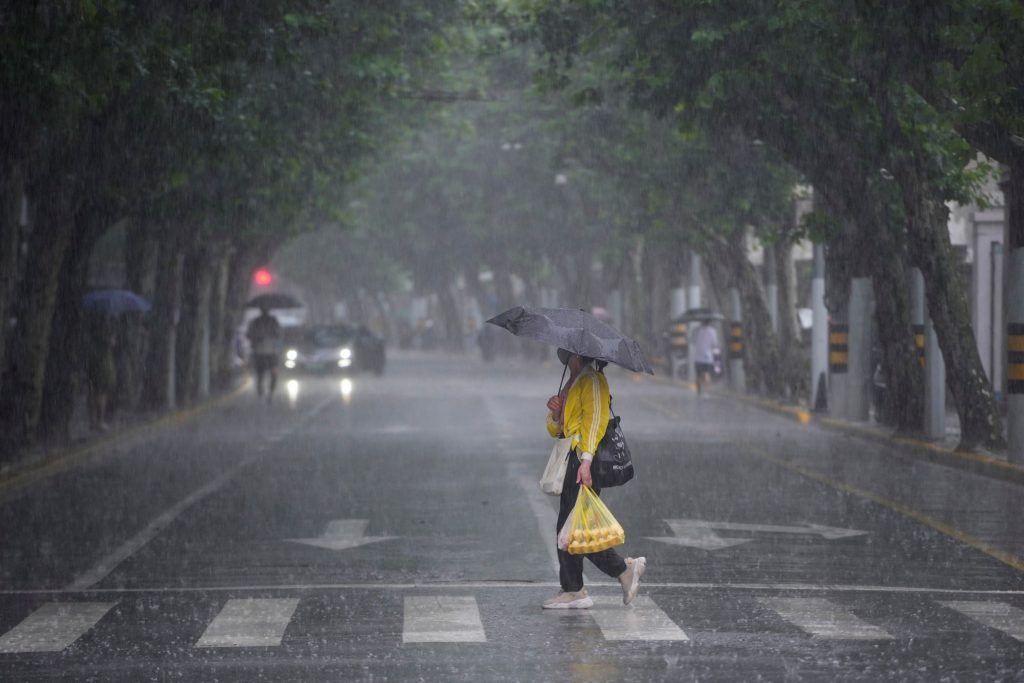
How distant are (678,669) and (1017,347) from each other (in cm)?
1316

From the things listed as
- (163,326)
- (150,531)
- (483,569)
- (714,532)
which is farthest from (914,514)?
(163,326)

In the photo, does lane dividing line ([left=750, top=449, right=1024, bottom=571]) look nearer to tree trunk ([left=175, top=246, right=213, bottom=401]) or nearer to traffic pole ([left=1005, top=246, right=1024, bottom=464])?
traffic pole ([left=1005, top=246, right=1024, bottom=464])

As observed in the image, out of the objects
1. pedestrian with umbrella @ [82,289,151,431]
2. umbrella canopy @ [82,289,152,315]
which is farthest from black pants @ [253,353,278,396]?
pedestrian with umbrella @ [82,289,151,431]

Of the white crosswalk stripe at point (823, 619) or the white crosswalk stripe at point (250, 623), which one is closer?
the white crosswalk stripe at point (250, 623)

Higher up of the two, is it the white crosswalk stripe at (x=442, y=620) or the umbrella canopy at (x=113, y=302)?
the umbrella canopy at (x=113, y=302)

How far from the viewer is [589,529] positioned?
1118 centimetres

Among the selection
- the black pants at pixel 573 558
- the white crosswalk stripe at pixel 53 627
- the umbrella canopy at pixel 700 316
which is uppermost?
the umbrella canopy at pixel 700 316

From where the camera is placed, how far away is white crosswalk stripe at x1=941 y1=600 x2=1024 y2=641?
10.7 m

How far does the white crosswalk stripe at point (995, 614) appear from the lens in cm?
1069

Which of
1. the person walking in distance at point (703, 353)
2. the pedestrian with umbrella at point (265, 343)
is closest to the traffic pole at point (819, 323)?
the person walking in distance at point (703, 353)

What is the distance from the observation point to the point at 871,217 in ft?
87.1

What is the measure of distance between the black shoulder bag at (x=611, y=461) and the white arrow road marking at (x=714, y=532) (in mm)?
3308

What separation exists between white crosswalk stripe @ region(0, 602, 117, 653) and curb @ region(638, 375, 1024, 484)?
11.8 metres

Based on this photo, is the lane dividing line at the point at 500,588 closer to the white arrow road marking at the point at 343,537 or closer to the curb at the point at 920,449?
the white arrow road marking at the point at 343,537
